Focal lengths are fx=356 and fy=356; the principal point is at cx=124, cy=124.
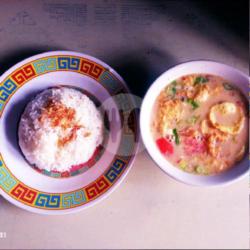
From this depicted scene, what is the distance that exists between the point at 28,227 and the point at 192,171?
2.30ft

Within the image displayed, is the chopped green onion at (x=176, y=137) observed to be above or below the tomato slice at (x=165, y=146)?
above

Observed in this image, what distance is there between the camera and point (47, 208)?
135cm

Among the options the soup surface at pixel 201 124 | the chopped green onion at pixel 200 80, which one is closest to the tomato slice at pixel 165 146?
the soup surface at pixel 201 124

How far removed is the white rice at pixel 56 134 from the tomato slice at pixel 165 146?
10.4 inches

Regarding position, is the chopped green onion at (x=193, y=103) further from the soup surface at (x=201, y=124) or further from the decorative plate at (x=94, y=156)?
the decorative plate at (x=94, y=156)

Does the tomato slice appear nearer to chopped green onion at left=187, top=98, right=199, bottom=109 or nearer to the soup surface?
the soup surface

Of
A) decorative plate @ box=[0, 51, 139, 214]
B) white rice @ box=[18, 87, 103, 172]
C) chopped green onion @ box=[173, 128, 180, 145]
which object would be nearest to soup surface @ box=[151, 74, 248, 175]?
chopped green onion @ box=[173, 128, 180, 145]

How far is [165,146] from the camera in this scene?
4.28 feet

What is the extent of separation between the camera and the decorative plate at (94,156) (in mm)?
1354

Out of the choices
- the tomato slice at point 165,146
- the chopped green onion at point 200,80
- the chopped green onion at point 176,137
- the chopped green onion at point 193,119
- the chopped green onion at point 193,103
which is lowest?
the tomato slice at point 165,146

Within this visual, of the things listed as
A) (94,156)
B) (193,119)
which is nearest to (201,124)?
(193,119)

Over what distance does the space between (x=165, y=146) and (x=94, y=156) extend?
1.01ft

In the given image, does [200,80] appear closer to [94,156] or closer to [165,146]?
[165,146]

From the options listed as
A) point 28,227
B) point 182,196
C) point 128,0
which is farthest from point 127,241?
point 128,0
